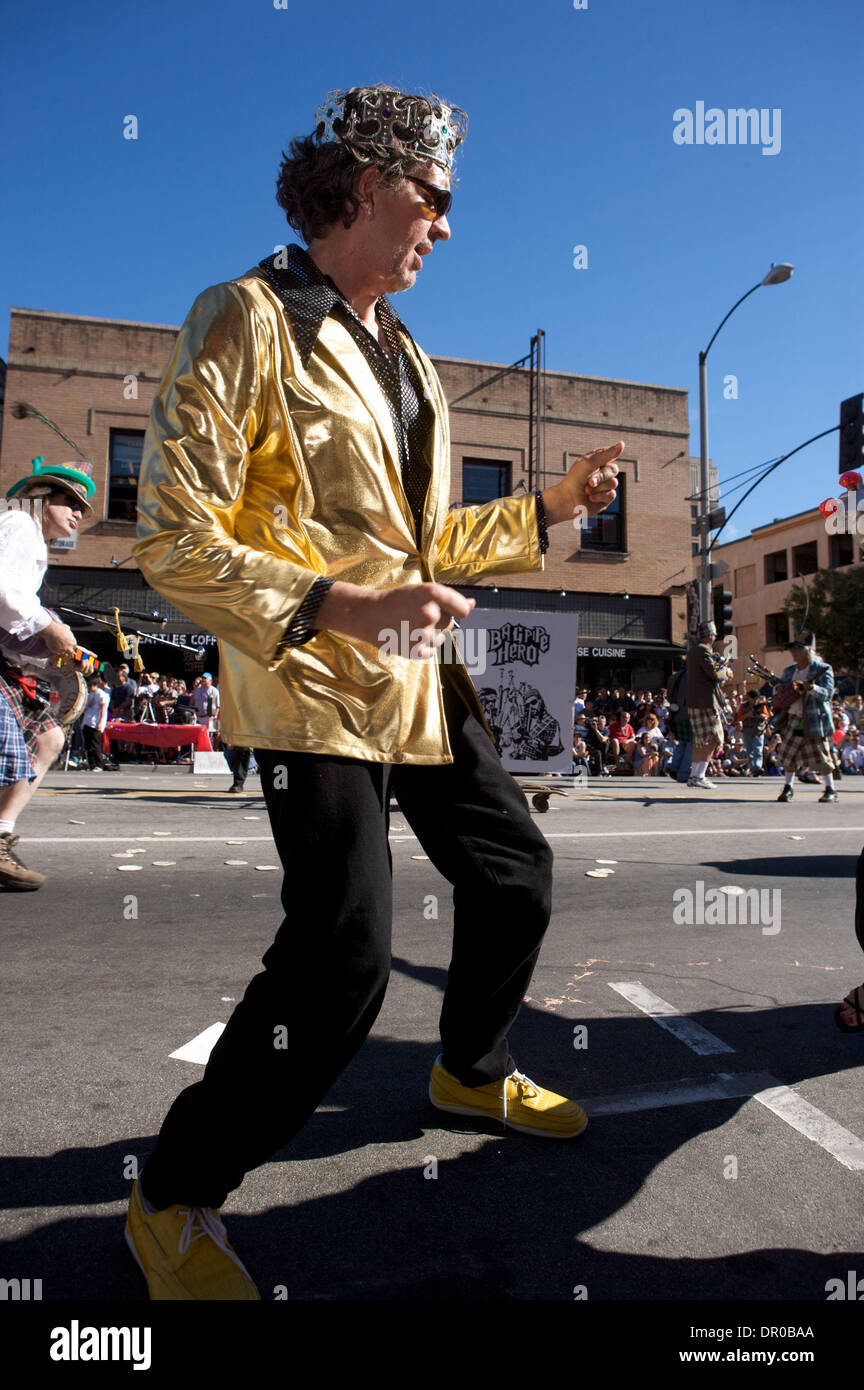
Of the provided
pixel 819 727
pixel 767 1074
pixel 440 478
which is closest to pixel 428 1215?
pixel 767 1074

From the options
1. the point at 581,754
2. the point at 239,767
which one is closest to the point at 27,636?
the point at 239,767

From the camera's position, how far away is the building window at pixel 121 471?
23.3 meters

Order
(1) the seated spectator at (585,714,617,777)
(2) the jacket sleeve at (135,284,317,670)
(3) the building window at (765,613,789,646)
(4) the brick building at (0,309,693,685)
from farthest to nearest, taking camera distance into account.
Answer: (3) the building window at (765,613,789,646)
(4) the brick building at (0,309,693,685)
(1) the seated spectator at (585,714,617,777)
(2) the jacket sleeve at (135,284,317,670)

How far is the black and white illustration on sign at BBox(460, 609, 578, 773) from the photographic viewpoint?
37.1ft

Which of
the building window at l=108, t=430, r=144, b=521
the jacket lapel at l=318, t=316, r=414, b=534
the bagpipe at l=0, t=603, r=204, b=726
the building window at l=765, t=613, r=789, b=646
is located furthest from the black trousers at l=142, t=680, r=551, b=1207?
the building window at l=765, t=613, r=789, b=646

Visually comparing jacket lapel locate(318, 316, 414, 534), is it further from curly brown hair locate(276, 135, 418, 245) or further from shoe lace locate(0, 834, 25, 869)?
shoe lace locate(0, 834, 25, 869)

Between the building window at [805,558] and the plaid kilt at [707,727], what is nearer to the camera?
the plaid kilt at [707,727]

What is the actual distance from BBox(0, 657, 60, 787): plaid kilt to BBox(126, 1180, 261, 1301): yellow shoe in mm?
3477

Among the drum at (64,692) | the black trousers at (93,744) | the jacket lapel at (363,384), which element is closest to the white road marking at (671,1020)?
the jacket lapel at (363,384)

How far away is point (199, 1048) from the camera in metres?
2.75

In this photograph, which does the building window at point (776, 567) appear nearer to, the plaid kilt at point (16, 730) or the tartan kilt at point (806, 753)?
the tartan kilt at point (806, 753)

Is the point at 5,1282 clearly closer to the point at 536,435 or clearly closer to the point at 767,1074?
the point at 767,1074

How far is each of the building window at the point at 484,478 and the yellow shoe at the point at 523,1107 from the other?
78.2ft

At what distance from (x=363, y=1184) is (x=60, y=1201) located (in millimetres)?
633
